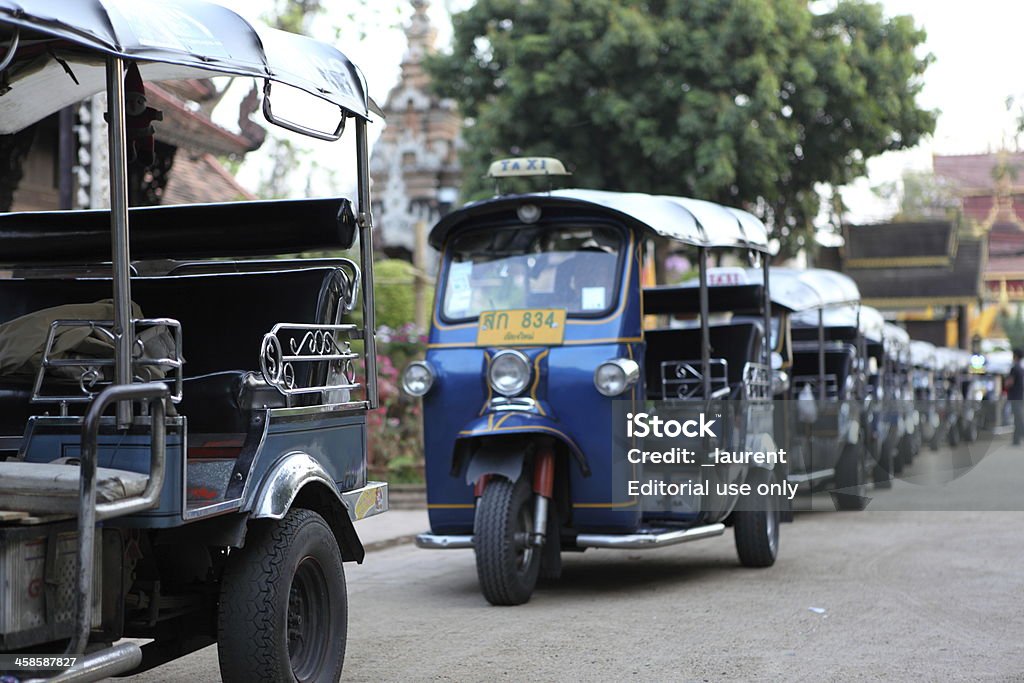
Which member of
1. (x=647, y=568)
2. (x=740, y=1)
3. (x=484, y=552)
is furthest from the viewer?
(x=740, y=1)

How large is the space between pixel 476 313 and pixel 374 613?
7.11 ft

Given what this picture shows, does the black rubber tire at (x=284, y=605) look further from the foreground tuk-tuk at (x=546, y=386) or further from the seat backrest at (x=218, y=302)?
the foreground tuk-tuk at (x=546, y=386)

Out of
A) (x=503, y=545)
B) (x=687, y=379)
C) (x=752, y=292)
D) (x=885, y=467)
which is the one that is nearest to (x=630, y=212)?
(x=687, y=379)

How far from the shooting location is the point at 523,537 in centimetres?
880

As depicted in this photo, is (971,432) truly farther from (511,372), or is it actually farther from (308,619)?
(308,619)

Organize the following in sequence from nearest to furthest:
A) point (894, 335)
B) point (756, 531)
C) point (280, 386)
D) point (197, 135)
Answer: point (280, 386) < point (756, 531) < point (197, 135) < point (894, 335)

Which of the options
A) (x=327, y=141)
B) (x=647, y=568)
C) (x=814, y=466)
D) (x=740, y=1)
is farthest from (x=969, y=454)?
(x=327, y=141)

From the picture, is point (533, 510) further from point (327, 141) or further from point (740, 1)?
point (740, 1)

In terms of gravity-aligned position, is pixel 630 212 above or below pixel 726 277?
above

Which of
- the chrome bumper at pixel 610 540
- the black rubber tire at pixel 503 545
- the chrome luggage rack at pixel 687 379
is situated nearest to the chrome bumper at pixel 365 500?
the black rubber tire at pixel 503 545

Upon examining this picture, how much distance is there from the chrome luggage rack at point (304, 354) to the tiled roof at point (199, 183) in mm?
11554

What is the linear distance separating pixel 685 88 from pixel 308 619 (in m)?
14.9

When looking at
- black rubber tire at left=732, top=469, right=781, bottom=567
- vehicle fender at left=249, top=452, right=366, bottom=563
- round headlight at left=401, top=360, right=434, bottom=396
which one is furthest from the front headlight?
vehicle fender at left=249, top=452, right=366, bottom=563

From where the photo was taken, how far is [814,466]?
14.5m
